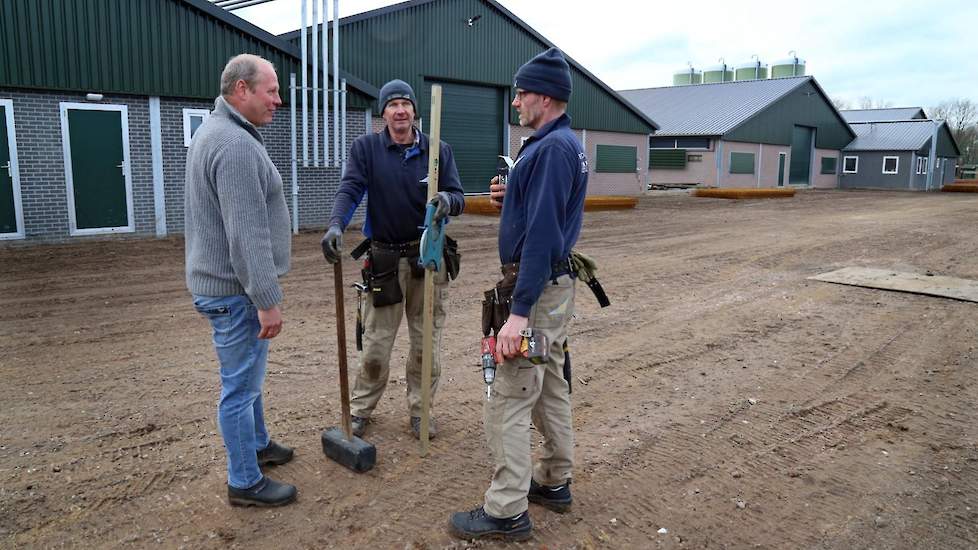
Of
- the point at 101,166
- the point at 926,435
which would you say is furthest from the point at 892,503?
the point at 101,166

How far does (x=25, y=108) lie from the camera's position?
1131 cm

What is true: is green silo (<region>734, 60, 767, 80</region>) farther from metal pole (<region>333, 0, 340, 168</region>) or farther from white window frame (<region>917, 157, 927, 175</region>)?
metal pole (<region>333, 0, 340, 168</region>)

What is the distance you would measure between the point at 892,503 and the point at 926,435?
1.06 metres

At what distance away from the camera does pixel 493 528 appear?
10.1 feet

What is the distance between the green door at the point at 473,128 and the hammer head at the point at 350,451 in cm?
1670

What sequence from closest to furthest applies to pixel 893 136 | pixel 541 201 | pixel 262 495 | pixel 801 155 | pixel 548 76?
pixel 541 201, pixel 548 76, pixel 262 495, pixel 801 155, pixel 893 136

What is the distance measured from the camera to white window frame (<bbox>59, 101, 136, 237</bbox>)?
38.3 feet

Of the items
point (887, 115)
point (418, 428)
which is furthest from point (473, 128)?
point (887, 115)

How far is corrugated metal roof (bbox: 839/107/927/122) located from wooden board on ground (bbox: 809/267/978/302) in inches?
1953

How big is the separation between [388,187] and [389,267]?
18.0 inches

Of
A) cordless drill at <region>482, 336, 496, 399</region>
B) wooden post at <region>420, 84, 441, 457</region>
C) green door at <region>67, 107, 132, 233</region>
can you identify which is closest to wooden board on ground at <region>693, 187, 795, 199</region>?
green door at <region>67, 107, 132, 233</region>

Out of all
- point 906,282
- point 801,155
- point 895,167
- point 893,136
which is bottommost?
point 906,282

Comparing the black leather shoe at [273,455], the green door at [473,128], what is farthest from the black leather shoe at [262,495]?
the green door at [473,128]

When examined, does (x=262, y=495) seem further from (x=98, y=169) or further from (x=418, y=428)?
(x=98, y=169)
